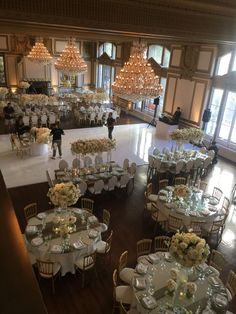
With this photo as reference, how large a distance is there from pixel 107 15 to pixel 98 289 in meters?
5.66

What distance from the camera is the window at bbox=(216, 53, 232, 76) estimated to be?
14.8m

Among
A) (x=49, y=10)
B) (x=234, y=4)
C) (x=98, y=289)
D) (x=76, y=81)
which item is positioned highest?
(x=234, y=4)

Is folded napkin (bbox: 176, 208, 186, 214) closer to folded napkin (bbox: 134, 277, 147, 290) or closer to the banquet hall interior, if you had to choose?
the banquet hall interior

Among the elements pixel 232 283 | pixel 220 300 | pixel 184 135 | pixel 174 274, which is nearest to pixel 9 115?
pixel 184 135

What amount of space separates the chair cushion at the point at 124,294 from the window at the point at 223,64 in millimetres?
12830

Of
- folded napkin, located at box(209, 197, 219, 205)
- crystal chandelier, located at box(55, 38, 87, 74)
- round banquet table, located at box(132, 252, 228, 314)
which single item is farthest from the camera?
crystal chandelier, located at box(55, 38, 87, 74)

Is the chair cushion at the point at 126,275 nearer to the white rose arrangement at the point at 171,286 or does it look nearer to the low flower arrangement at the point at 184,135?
the white rose arrangement at the point at 171,286

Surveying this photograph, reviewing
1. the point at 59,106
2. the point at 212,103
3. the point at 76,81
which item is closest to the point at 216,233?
the point at 212,103

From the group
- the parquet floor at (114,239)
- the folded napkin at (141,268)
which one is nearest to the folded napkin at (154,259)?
the folded napkin at (141,268)

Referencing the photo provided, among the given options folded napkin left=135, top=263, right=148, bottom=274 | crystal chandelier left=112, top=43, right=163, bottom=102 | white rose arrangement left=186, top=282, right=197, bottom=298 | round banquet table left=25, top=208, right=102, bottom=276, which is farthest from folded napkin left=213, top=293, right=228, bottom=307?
crystal chandelier left=112, top=43, right=163, bottom=102

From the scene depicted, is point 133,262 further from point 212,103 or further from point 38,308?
point 212,103

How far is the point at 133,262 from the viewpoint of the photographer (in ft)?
23.6

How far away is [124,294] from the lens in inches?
227

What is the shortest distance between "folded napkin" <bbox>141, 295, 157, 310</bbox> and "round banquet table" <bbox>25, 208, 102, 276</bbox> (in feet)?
6.33
